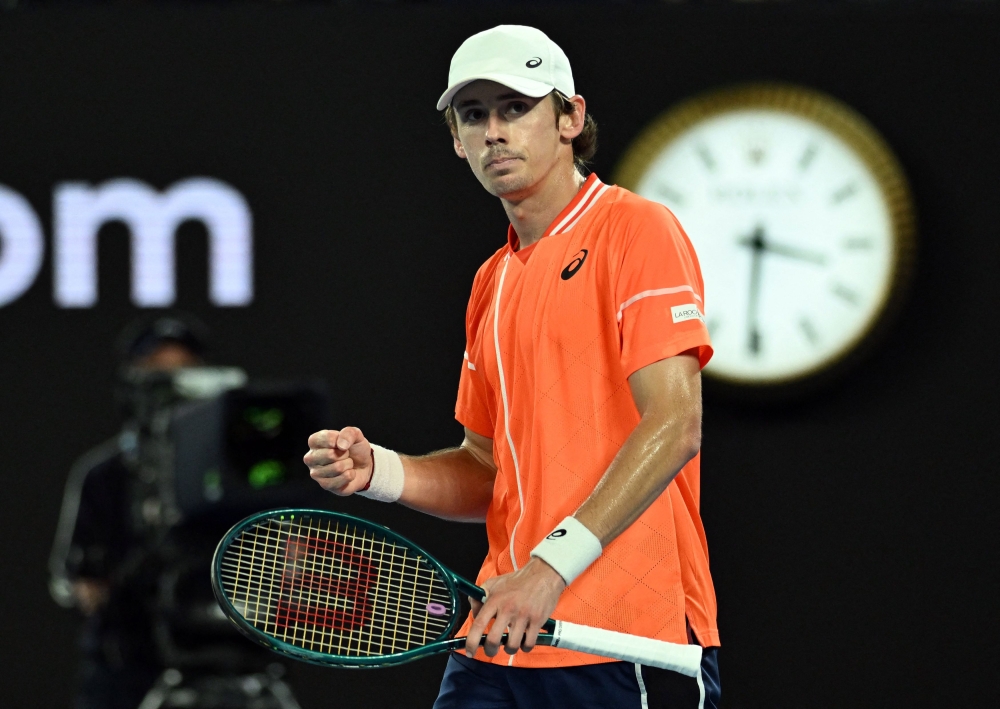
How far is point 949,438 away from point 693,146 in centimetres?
157

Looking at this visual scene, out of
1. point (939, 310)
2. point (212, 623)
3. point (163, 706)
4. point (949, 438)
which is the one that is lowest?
point (163, 706)

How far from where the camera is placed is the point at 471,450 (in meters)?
2.78

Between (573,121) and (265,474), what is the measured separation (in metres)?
2.20

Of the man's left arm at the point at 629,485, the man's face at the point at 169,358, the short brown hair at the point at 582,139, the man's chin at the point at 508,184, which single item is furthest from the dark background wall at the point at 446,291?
the man's left arm at the point at 629,485

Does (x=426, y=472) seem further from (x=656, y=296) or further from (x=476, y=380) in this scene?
(x=656, y=296)

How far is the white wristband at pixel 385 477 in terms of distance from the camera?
255cm

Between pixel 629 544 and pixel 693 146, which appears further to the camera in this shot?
pixel 693 146

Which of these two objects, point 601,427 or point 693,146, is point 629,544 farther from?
point 693,146

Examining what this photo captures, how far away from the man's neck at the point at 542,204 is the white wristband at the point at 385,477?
0.48 metres

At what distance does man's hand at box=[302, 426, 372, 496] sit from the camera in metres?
2.41

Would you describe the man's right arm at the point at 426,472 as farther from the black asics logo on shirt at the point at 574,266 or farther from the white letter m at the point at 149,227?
the white letter m at the point at 149,227

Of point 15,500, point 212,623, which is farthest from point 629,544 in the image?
point 15,500

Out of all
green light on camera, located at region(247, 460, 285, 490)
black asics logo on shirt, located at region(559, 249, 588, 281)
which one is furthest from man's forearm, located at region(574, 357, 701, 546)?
green light on camera, located at region(247, 460, 285, 490)

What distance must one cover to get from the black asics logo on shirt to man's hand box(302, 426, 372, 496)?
451 mm
